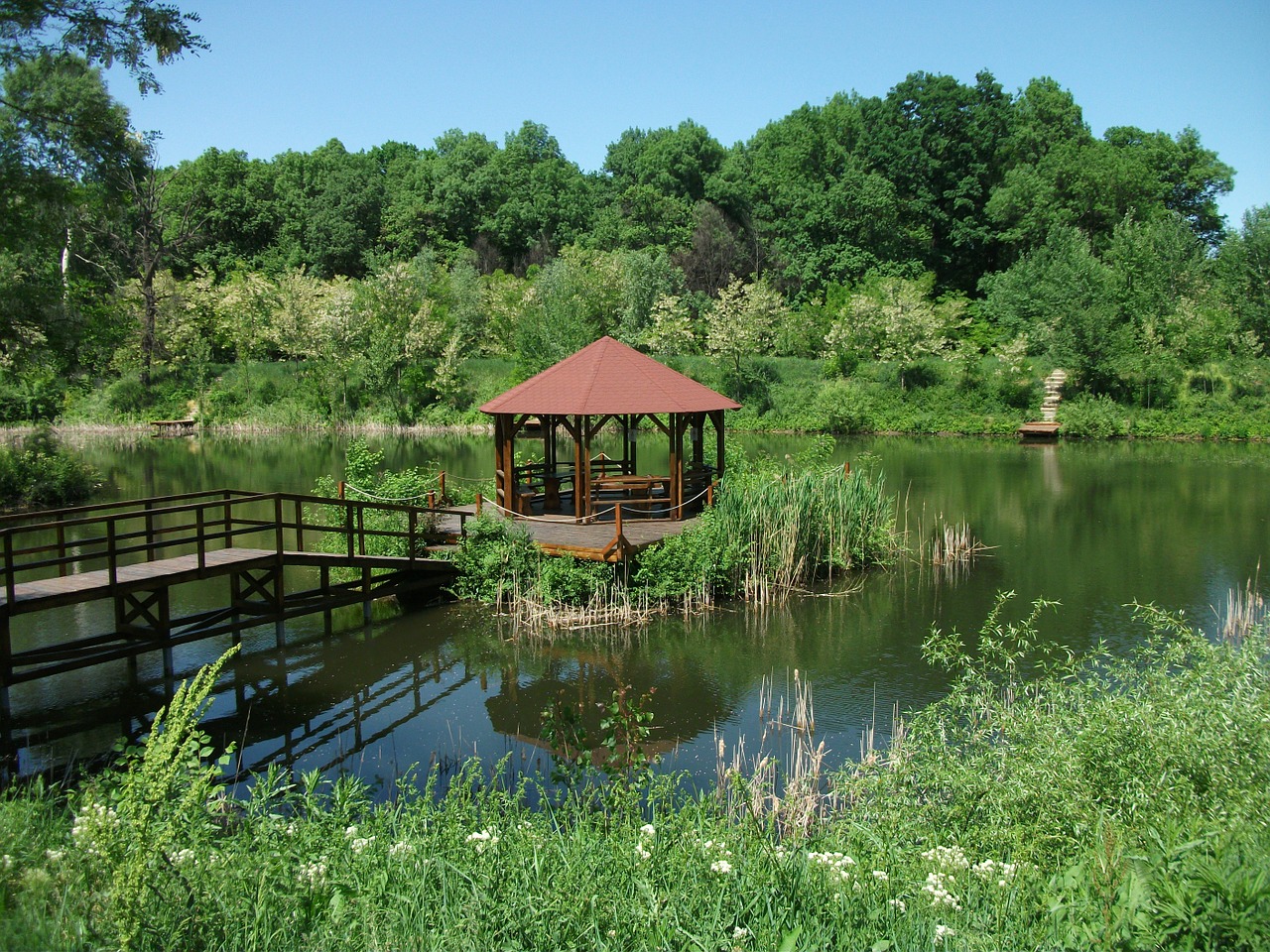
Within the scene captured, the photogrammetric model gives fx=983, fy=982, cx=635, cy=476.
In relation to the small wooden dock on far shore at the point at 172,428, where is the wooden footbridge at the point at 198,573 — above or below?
below

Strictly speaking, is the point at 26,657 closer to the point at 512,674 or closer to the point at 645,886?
the point at 512,674

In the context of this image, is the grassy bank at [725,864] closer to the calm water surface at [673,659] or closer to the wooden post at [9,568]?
the calm water surface at [673,659]

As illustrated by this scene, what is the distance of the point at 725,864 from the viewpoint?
4.80 m

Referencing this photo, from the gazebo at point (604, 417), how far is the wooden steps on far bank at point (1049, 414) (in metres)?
25.2

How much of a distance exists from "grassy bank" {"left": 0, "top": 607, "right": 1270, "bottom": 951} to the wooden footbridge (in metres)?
5.36

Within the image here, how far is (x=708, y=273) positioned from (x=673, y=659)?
49.2 meters

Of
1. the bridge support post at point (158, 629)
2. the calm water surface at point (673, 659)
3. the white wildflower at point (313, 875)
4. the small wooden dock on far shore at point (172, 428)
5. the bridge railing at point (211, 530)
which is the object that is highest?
the small wooden dock on far shore at point (172, 428)

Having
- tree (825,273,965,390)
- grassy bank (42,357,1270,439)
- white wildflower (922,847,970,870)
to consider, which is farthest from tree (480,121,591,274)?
white wildflower (922,847,970,870)

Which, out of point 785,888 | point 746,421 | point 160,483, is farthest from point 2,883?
point 746,421

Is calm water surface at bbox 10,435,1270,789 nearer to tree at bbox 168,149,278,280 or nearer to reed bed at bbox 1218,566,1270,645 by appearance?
reed bed at bbox 1218,566,1270,645

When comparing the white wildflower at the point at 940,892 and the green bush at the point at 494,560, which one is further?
the green bush at the point at 494,560

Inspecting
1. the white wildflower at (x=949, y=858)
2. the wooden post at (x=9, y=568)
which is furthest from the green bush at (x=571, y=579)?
the white wildflower at (x=949, y=858)

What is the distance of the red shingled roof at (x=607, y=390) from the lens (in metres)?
16.4

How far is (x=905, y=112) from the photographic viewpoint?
59.0 metres
